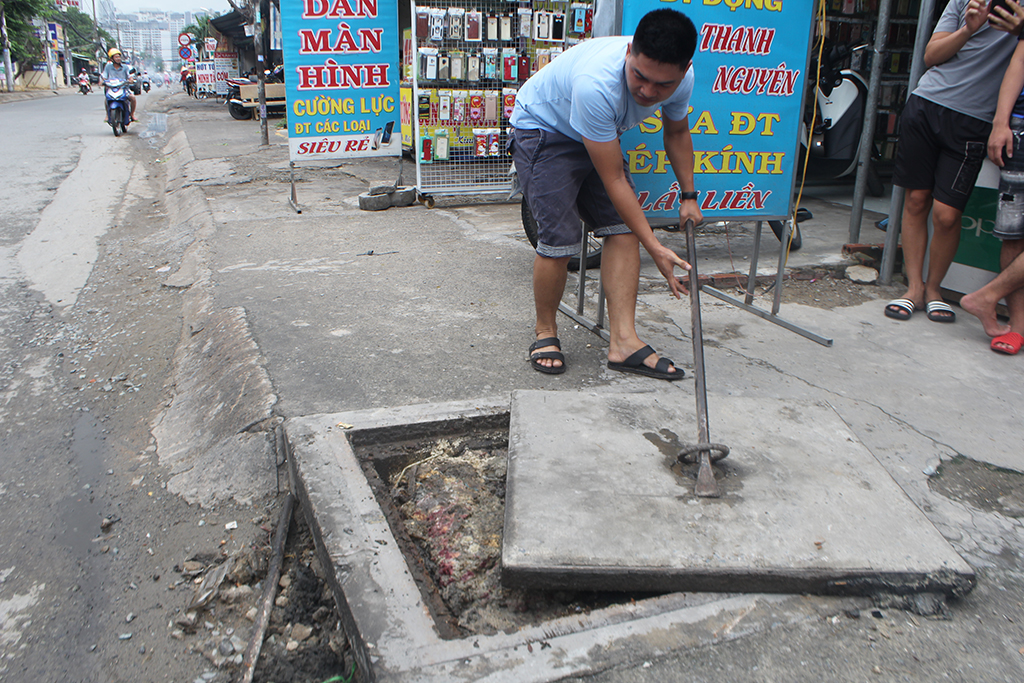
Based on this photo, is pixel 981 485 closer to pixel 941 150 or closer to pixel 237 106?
pixel 941 150

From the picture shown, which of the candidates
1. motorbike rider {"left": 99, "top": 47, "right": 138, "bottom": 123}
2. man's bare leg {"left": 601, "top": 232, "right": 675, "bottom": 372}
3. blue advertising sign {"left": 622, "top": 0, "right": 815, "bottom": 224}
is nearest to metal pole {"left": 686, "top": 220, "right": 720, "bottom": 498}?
man's bare leg {"left": 601, "top": 232, "right": 675, "bottom": 372}

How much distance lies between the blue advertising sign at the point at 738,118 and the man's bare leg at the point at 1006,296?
39.0 inches

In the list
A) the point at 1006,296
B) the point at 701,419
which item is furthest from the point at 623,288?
the point at 1006,296

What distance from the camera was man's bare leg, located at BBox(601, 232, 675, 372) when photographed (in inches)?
116

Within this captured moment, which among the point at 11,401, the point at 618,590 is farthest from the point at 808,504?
the point at 11,401

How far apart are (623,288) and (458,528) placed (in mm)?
1353

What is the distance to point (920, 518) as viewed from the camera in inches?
73.7

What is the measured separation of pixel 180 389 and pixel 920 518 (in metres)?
2.85

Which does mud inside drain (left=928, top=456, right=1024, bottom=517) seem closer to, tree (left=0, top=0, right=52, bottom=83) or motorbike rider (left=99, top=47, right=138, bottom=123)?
motorbike rider (left=99, top=47, right=138, bottom=123)

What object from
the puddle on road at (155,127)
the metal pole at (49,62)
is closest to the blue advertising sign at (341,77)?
the puddle on road at (155,127)

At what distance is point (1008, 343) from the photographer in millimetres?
3240

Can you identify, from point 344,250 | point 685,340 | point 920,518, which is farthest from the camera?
point 344,250

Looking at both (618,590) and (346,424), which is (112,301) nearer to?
(346,424)

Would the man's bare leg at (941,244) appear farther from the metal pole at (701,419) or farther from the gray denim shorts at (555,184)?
the metal pole at (701,419)
